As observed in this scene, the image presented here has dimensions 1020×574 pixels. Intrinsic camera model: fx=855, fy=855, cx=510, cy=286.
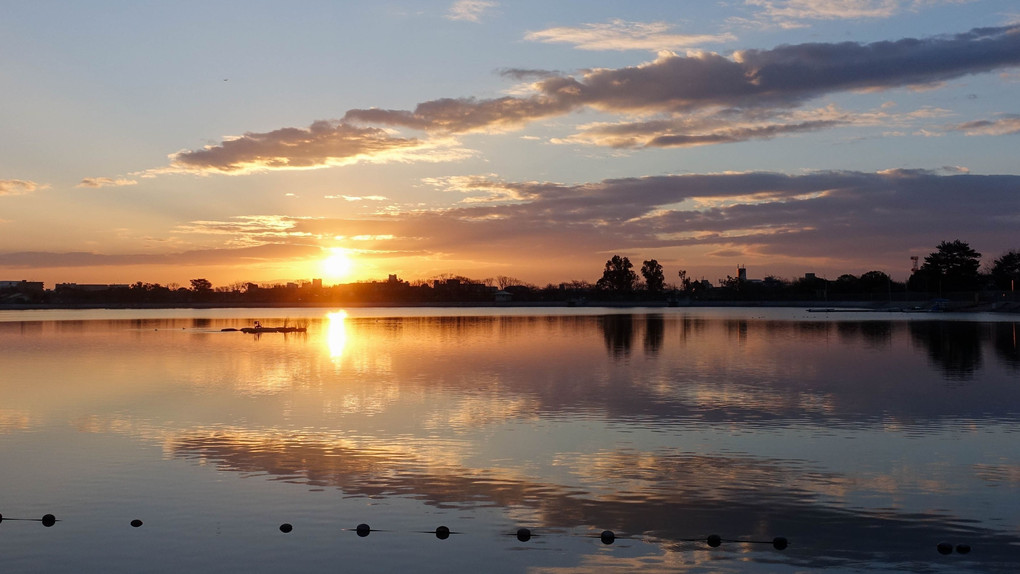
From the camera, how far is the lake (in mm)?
13336

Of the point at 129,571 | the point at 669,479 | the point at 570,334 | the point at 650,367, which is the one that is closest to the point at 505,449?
the point at 669,479

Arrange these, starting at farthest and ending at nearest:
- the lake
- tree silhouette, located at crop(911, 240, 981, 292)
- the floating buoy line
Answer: tree silhouette, located at crop(911, 240, 981, 292) → the lake → the floating buoy line

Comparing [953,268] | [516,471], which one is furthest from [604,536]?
[953,268]

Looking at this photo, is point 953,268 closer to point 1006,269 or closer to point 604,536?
point 1006,269

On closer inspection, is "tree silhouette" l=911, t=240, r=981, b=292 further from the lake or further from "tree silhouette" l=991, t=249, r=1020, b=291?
the lake

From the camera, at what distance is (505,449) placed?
21.1 metres

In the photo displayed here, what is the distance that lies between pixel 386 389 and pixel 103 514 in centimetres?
1836

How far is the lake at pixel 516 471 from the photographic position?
13336 mm

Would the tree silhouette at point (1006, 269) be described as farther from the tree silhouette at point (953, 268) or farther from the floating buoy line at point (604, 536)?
the floating buoy line at point (604, 536)

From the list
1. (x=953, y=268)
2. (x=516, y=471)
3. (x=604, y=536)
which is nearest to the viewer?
(x=604, y=536)

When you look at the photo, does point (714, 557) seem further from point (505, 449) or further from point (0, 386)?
point (0, 386)

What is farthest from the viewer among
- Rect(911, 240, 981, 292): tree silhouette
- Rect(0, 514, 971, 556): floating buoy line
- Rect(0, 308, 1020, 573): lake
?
Rect(911, 240, 981, 292): tree silhouette

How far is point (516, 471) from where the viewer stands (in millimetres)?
18766

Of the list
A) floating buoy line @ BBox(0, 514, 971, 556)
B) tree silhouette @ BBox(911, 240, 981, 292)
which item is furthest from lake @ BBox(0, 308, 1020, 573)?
tree silhouette @ BBox(911, 240, 981, 292)
